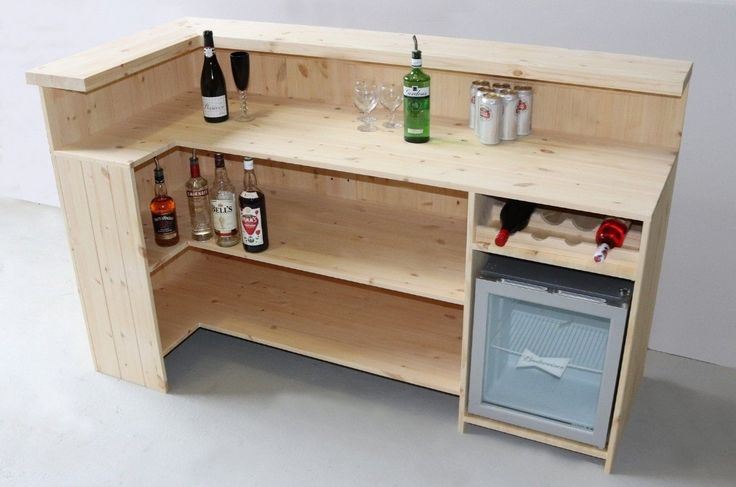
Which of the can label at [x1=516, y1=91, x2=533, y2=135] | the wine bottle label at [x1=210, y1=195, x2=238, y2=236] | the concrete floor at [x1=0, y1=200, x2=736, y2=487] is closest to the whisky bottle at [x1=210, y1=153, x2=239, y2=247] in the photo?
the wine bottle label at [x1=210, y1=195, x2=238, y2=236]

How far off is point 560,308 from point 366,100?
840 mm

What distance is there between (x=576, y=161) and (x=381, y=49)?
669 mm

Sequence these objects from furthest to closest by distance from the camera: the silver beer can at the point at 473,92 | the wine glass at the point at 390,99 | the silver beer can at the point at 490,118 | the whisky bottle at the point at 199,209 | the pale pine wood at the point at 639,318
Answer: the whisky bottle at the point at 199,209
the wine glass at the point at 390,99
the silver beer can at the point at 473,92
the silver beer can at the point at 490,118
the pale pine wood at the point at 639,318

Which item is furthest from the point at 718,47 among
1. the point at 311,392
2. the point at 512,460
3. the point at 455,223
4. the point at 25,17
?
the point at 25,17

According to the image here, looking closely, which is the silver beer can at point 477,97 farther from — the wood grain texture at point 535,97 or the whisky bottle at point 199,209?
the whisky bottle at point 199,209

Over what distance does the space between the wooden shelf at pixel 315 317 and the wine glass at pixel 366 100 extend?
66cm

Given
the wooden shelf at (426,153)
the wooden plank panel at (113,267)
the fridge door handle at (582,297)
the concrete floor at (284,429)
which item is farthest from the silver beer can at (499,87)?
the wooden plank panel at (113,267)

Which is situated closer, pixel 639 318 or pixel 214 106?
pixel 639 318

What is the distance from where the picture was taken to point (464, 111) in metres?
2.60

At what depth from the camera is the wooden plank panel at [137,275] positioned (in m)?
2.40

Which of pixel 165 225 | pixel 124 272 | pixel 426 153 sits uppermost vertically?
pixel 426 153

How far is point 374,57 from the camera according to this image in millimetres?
2514

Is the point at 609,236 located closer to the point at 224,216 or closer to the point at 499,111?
the point at 499,111

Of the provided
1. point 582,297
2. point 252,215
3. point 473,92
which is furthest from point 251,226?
point 582,297
